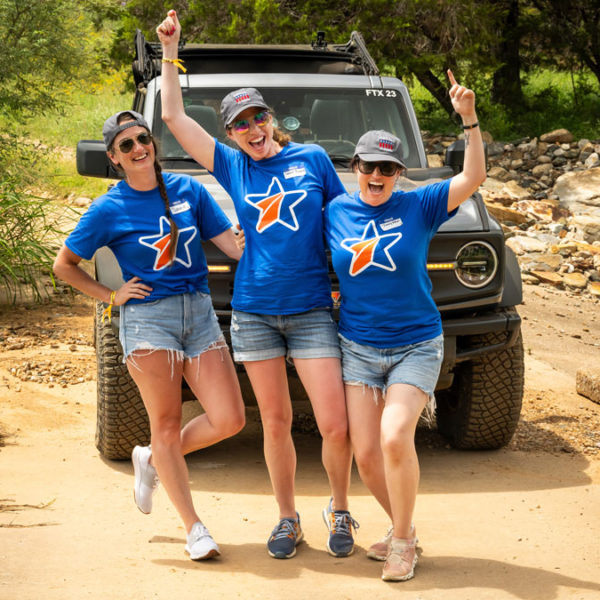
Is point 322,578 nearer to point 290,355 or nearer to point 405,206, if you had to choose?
point 290,355

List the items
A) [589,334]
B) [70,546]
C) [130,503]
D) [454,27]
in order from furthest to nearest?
[454,27] → [589,334] → [130,503] → [70,546]

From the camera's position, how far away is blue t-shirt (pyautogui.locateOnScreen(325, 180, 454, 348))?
380cm

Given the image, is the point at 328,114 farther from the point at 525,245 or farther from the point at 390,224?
the point at 525,245

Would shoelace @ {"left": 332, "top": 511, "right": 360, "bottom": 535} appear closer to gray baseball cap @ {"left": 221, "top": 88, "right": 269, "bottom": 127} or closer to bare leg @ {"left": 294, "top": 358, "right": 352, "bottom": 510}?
bare leg @ {"left": 294, "top": 358, "right": 352, "bottom": 510}

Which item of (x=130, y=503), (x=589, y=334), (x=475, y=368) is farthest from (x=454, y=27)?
(x=130, y=503)

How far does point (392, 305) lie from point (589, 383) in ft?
12.3

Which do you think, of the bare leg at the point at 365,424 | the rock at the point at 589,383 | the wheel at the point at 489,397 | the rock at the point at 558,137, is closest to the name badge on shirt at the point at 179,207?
the bare leg at the point at 365,424

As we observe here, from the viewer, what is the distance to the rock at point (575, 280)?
11586 mm

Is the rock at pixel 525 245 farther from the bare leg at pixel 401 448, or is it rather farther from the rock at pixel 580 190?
the bare leg at pixel 401 448

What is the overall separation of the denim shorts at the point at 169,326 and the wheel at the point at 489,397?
202cm

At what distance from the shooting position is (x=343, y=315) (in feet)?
12.9

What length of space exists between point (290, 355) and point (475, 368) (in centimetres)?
186

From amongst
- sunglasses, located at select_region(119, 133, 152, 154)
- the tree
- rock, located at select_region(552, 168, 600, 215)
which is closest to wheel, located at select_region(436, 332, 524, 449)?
sunglasses, located at select_region(119, 133, 152, 154)

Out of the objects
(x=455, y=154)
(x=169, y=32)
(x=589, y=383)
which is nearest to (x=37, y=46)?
(x=455, y=154)
